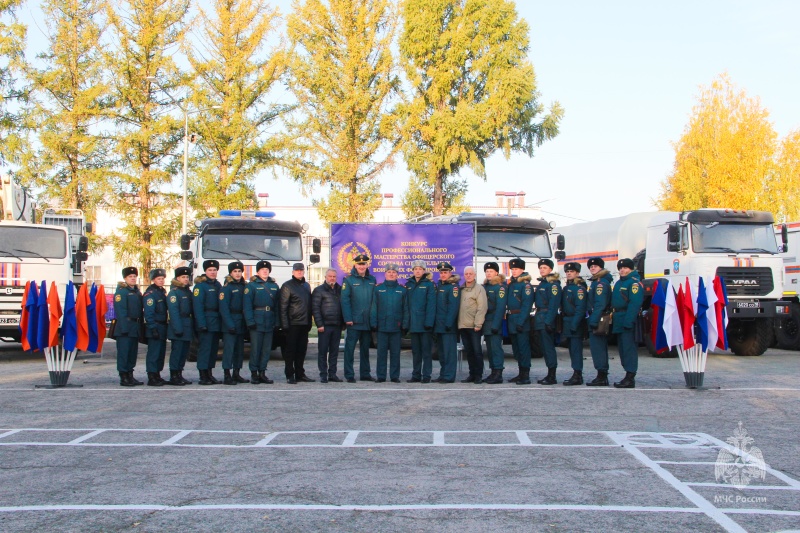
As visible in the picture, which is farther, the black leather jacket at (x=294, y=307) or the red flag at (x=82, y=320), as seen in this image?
the black leather jacket at (x=294, y=307)

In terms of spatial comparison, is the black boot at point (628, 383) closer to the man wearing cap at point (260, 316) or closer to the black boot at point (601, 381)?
the black boot at point (601, 381)

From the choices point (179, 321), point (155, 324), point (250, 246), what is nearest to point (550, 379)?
point (179, 321)

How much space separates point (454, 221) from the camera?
17859mm

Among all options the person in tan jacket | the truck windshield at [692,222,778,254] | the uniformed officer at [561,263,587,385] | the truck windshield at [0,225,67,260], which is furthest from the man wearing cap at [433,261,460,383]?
the truck windshield at [0,225,67,260]

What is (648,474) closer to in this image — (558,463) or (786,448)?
(558,463)

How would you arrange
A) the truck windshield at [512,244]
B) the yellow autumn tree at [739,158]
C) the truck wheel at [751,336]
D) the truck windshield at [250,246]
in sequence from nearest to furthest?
the truck windshield at [250,246], the truck windshield at [512,244], the truck wheel at [751,336], the yellow autumn tree at [739,158]

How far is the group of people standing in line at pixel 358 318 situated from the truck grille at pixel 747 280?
6.04 metres

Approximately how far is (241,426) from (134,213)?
2326 centimetres

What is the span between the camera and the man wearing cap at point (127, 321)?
41.4ft

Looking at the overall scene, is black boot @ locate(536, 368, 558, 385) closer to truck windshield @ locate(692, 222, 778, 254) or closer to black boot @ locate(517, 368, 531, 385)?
black boot @ locate(517, 368, 531, 385)

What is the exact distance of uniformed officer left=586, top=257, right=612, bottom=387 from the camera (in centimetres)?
1255

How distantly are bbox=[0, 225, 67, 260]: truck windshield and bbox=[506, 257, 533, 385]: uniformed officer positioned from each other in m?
9.34

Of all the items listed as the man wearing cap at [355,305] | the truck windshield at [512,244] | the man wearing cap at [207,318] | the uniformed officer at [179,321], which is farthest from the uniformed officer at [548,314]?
the uniformed officer at [179,321]

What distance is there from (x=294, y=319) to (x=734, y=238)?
965 centimetres
